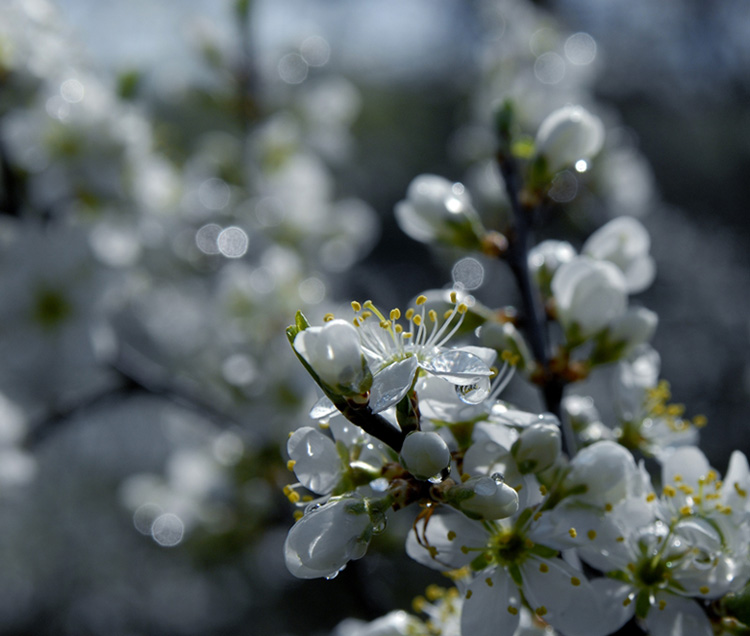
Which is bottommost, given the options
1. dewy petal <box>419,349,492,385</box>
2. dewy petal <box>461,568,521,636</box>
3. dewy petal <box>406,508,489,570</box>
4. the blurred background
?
the blurred background

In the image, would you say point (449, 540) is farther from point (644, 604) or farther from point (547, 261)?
point (547, 261)

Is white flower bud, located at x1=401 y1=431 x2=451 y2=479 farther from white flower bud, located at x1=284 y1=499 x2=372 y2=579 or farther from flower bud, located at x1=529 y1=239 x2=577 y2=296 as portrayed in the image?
flower bud, located at x1=529 y1=239 x2=577 y2=296

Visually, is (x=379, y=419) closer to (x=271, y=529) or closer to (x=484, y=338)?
(x=484, y=338)

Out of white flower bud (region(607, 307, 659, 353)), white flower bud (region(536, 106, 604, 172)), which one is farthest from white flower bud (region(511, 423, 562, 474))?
white flower bud (region(536, 106, 604, 172))

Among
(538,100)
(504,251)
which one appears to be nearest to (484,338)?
(504,251)

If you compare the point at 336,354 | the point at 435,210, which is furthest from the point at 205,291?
the point at 336,354

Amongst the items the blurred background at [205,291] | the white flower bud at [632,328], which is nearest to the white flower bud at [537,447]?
the white flower bud at [632,328]
